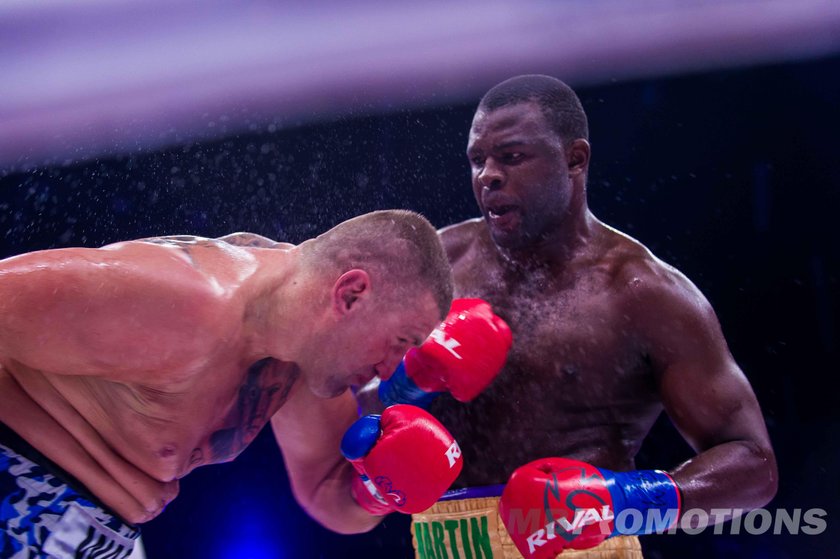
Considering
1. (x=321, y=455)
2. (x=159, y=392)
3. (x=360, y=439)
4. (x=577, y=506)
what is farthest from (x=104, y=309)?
(x=577, y=506)

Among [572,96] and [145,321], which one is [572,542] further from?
[572,96]

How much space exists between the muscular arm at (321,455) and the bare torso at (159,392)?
27 centimetres

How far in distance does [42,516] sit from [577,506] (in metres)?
1.12

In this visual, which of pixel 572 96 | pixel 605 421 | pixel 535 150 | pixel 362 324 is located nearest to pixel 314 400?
pixel 362 324

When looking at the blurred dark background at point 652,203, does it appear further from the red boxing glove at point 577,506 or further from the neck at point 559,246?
the red boxing glove at point 577,506

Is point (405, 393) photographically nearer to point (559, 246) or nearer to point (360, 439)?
point (360, 439)

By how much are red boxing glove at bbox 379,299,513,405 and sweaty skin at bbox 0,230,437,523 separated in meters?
0.38

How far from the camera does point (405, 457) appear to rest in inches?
74.4

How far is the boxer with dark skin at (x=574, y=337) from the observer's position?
6.73 feet

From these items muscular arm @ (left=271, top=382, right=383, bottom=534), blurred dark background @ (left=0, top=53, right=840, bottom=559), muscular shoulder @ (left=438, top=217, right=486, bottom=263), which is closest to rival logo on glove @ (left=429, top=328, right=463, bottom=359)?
muscular arm @ (left=271, top=382, right=383, bottom=534)

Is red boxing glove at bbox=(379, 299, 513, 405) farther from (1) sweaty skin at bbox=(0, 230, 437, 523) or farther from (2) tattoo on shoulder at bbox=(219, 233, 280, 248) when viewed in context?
(2) tattoo on shoulder at bbox=(219, 233, 280, 248)

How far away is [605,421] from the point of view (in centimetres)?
218

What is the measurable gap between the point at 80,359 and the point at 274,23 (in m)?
2.32

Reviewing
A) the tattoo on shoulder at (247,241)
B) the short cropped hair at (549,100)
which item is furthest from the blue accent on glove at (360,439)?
the short cropped hair at (549,100)
